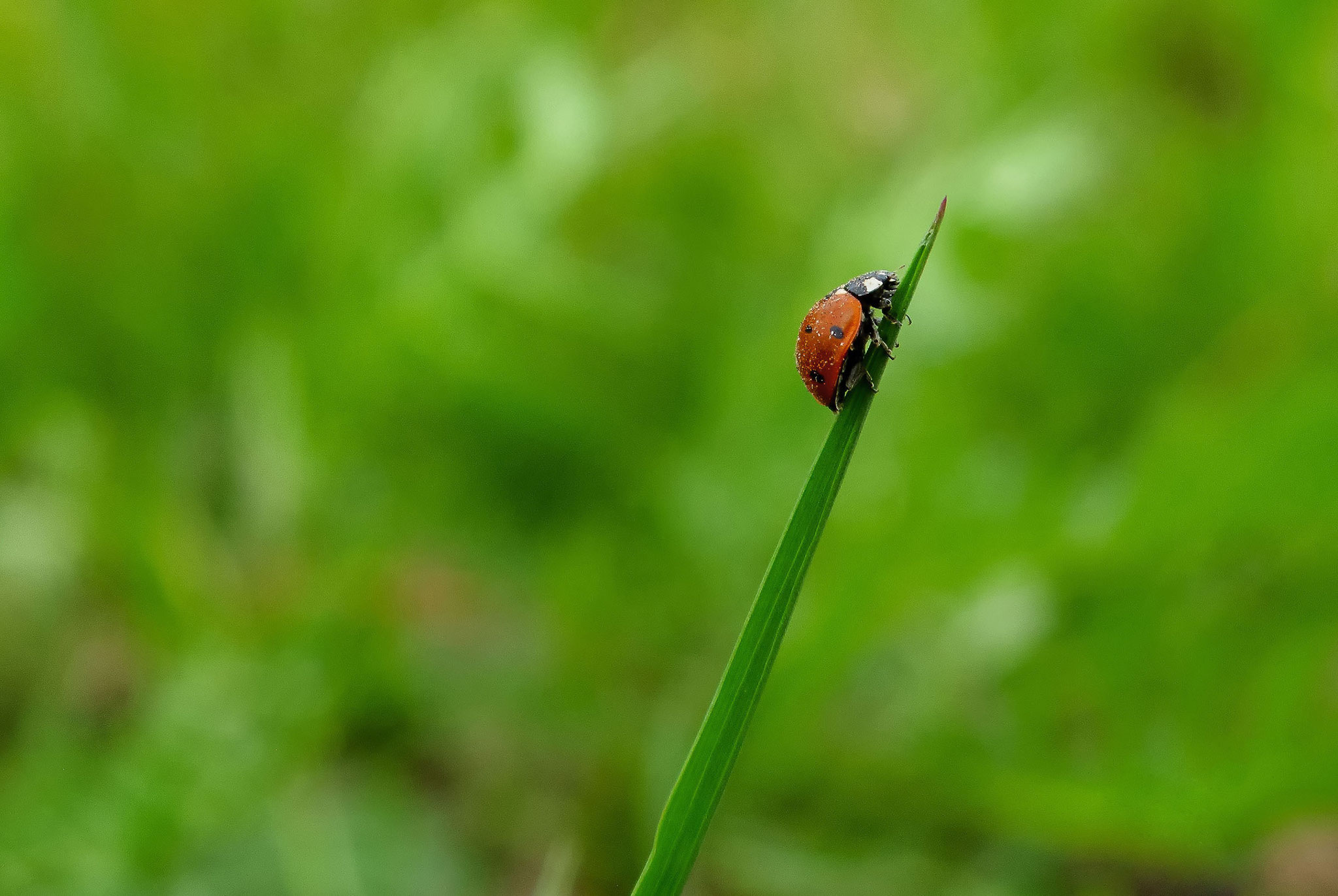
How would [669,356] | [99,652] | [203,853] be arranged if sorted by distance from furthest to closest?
[669,356] → [99,652] → [203,853]

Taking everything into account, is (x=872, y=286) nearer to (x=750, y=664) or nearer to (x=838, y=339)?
(x=838, y=339)

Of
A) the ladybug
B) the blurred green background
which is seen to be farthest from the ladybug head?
the blurred green background

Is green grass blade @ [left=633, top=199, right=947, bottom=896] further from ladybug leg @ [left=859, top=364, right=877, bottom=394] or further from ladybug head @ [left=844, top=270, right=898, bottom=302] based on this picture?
ladybug head @ [left=844, top=270, right=898, bottom=302]

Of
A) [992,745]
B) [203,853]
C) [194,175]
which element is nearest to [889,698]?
[992,745]

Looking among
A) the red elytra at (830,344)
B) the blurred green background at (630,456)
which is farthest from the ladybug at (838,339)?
the blurred green background at (630,456)

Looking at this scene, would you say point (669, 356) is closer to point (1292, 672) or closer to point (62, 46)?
point (1292, 672)

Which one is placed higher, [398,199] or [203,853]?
[398,199]

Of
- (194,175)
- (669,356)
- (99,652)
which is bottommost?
(99,652)
